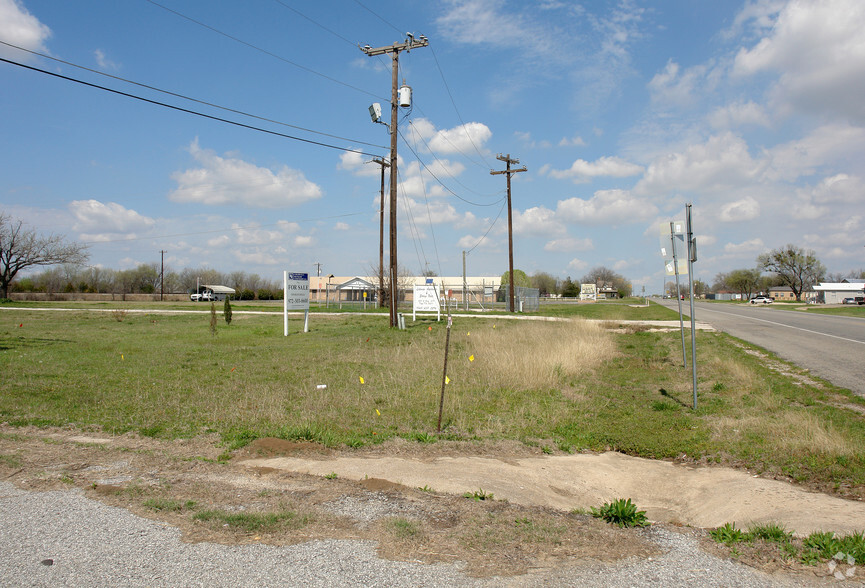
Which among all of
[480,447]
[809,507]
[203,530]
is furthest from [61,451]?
[809,507]

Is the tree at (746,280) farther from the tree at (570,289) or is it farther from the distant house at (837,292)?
the tree at (570,289)

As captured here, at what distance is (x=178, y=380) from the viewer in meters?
11.2

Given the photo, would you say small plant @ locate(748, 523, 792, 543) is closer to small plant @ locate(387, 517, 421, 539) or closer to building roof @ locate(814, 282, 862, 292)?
small plant @ locate(387, 517, 421, 539)

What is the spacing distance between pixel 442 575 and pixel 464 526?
867 millimetres

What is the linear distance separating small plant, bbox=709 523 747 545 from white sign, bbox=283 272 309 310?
19708 mm

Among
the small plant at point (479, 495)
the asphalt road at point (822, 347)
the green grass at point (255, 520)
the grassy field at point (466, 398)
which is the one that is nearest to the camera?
the green grass at point (255, 520)

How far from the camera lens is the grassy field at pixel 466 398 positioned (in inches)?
291

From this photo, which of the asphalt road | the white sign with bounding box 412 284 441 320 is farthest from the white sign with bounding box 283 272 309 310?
the asphalt road

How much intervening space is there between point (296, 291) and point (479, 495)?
19.0m

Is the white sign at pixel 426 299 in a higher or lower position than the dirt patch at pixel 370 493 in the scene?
higher

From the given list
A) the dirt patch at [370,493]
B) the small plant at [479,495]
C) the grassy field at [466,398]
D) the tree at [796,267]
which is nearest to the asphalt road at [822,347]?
the grassy field at [466,398]

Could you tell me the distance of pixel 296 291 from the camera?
23156 mm

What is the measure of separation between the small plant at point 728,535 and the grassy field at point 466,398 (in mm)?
2084

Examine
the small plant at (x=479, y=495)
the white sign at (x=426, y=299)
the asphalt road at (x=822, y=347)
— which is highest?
the white sign at (x=426, y=299)
